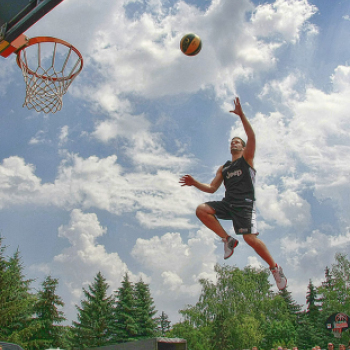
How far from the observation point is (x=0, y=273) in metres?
27.3

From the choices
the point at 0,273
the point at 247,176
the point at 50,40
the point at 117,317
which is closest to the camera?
the point at 247,176

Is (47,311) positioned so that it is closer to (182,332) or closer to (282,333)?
(182,332)

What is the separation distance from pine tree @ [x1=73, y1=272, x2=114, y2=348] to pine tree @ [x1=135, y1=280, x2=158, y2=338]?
279cm

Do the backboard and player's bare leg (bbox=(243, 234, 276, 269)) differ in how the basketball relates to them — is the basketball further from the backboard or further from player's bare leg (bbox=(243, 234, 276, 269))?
player's bare leg (bbox=(243, 234, 276, 269))

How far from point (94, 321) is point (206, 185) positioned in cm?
3668

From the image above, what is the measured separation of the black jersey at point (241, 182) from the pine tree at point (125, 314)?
35.4 m

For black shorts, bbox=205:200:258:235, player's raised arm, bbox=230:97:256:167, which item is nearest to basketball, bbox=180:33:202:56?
player's raised arm, bbox=230:97:256:167

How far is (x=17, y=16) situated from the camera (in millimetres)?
7848

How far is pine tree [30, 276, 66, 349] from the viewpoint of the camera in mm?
32369

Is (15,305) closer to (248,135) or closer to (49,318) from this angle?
(49,318)

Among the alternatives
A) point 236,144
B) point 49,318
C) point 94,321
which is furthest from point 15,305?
Result: point 236,144

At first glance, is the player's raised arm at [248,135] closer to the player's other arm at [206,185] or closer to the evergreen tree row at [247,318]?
the player's other arm at [206,185]

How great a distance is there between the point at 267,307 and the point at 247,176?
42.3 metres

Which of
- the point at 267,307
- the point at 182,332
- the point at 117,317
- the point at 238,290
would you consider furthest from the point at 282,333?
the point at 117,317
